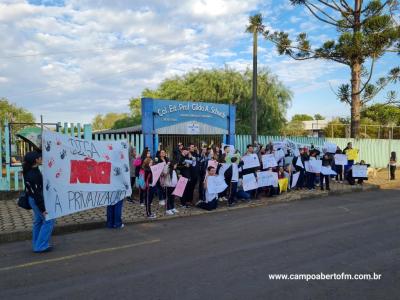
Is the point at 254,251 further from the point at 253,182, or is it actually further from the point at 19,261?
the point at 253,182

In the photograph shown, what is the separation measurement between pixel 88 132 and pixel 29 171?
5846mm

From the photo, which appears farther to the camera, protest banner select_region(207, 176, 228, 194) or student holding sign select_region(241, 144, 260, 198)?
student holding sign select_region(241, 144, 260, 198)

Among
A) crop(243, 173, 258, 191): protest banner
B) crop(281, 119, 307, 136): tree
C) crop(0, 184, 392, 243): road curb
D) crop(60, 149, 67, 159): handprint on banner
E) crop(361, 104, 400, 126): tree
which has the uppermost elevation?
crop(361, 104, 400, 126): tree

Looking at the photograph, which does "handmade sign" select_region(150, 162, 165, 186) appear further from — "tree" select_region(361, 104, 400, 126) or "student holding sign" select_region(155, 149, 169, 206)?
"tree" select_region(361, 104, 400, 126)

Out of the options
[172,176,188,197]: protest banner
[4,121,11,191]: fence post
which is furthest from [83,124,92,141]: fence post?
[172,176,188,197]: protest banner

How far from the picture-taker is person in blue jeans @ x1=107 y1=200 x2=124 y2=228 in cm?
838

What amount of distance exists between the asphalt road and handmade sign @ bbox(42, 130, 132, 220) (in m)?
0.73

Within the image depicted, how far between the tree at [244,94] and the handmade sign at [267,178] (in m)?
15.8

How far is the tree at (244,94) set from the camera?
29297 millimetres

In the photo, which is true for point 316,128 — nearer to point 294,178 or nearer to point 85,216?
point 294,178

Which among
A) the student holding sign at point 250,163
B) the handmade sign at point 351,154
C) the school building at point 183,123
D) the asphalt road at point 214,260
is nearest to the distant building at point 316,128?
the handmade sign at point 351,154

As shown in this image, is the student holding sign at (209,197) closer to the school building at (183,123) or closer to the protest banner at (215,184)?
the protest banner at (215,184)

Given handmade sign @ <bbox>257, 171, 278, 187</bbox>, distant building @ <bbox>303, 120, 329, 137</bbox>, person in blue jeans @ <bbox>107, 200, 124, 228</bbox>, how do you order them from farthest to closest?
distant building @ <bbox>303, 120, 329, 137</bbox>
handmade sign @ <bbox>257, 171, 278, 187</bbox>
person in blue jeans @ <bbox>107, 200, 124, 228</bbox>

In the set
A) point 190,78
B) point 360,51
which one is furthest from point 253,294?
point 190,78
